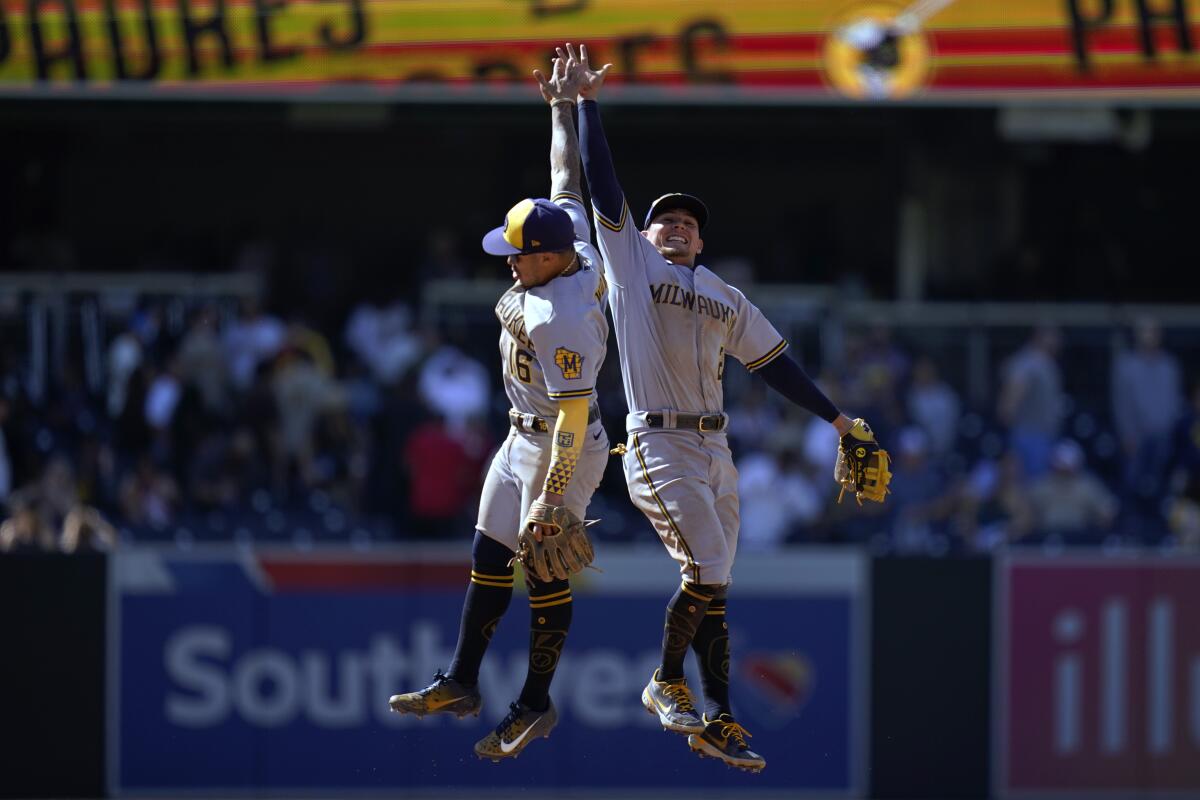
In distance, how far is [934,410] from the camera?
15.9 m

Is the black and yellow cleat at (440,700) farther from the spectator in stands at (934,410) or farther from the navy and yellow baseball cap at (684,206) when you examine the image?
the spectator in stands at (934,410)

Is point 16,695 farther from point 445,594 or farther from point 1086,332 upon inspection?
point 1086,332

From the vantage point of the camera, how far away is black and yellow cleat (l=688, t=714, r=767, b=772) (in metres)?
8.09

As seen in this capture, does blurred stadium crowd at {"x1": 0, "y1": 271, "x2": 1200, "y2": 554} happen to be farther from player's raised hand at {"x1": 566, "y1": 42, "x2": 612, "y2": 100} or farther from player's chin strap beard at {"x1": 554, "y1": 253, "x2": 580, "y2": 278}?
player's raised hand at {"x1": 566, "y1": 42, "x2": 612, "y2": 100}

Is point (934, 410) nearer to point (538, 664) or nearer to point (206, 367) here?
point (206, 367)

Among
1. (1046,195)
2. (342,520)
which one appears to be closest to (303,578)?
(342,520)

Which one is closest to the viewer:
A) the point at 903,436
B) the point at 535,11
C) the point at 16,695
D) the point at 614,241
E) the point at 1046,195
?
the point at 614,241

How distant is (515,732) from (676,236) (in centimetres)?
222

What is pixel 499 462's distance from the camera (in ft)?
→ 27.4

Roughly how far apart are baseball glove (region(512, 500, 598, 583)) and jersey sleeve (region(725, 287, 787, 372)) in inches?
41.2

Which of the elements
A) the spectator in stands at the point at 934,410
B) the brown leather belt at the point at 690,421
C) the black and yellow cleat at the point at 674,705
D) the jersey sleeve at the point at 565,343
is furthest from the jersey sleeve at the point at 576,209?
the spectator in stands at the point at 934,410

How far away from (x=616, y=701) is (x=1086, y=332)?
551cm

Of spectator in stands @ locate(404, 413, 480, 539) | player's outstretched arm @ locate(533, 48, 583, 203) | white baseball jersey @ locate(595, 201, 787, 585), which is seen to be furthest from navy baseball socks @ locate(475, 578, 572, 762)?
spectator in stands @ locate(404, 413, 480, 539)

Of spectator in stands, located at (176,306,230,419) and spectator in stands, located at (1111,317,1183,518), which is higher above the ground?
spectator in stands, located at (176,306,230,419)
